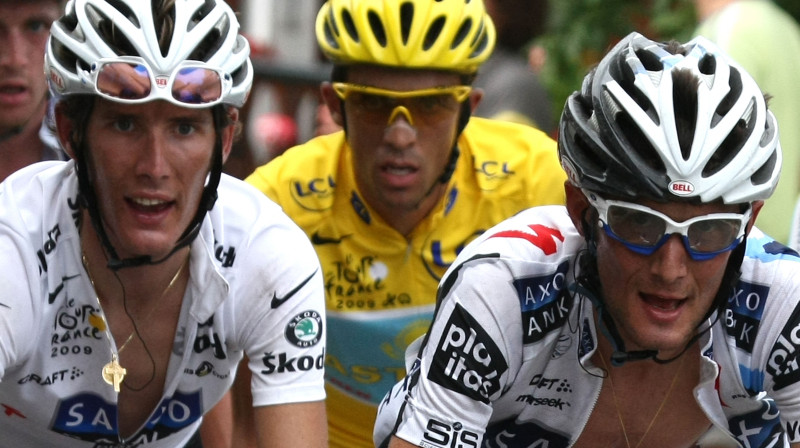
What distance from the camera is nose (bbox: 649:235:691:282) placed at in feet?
13.7

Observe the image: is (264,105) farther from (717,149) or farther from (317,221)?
(717,149)

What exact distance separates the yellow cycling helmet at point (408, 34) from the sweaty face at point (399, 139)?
2.7 inches

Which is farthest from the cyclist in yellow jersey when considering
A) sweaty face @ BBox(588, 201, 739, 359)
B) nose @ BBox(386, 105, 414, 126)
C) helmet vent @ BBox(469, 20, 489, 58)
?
sweaty face @ BBox(588, 201, 739, 359)

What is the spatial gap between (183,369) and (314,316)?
1.44 ft

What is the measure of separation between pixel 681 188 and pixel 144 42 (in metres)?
1.59

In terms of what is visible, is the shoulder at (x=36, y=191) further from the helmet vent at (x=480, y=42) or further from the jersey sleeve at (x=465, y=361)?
the helmet vent at (x=480, y=42)

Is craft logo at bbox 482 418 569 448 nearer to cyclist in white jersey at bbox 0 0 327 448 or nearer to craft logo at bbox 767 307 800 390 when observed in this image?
cyclist in white jersey at bbox 0 0 327 448

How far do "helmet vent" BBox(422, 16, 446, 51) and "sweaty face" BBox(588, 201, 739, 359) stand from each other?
2.11 metres

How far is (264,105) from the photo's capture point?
39.7 ft

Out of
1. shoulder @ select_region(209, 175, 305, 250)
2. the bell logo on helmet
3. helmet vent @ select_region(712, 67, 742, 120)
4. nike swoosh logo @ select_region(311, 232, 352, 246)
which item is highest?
helmet vent @ select_region(712, 67, 742, 120)

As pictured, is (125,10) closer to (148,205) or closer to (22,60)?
(148,205)

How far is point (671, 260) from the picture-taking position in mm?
4176

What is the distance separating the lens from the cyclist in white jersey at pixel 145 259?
459 cm

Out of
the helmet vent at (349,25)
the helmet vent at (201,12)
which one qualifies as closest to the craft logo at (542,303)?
the helmet vent at (201,12)
